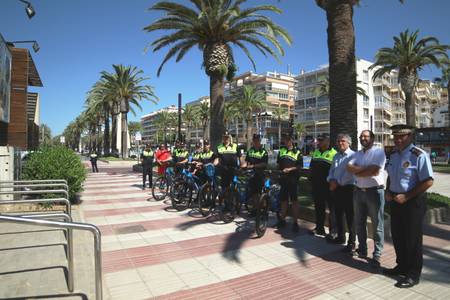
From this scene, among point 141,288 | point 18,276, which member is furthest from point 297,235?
point 18,276

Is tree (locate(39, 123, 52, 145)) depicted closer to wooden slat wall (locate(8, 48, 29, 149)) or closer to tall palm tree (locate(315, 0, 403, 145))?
wooden slat wall (locate(8, 48, 29, 149))

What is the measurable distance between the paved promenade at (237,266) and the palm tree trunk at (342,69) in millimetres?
3193

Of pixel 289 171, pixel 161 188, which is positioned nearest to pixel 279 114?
pixel 161 188

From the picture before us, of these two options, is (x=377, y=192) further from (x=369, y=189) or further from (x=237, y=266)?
(x=237, y=266)

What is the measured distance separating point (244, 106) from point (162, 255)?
59248mm

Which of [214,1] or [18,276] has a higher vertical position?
[214,1]

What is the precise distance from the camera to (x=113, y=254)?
555 cm

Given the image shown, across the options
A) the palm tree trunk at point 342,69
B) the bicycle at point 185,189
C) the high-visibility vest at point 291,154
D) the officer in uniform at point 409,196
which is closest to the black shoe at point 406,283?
the officer in uniform at point 409,196

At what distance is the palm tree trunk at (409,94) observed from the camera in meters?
26.4

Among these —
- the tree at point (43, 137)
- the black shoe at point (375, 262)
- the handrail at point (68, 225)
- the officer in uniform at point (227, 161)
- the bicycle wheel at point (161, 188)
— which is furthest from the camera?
the tree at point (43, 137)

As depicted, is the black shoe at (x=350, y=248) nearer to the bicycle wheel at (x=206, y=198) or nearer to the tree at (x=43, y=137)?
the bicycle wheel at (x=206, y=198)

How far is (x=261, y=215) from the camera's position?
21.1ft

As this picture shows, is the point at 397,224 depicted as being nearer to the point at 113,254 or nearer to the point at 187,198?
the point at 113,254

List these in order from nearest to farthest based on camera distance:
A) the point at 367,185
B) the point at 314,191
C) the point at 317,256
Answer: the point at 367,185, the point at 317,256, the point at 314,191
